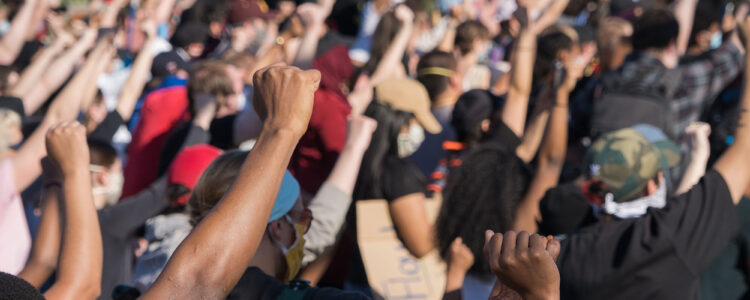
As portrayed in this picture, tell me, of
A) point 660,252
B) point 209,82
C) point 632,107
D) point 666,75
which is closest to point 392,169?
point 660,252

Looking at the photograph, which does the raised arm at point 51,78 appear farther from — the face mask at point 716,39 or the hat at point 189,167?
the face mask at point 716,39

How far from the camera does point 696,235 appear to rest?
279 cm

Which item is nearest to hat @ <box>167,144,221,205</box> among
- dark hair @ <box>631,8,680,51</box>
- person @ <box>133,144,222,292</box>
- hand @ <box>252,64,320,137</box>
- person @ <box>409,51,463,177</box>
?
person @ <box>133,144,222,292</box>

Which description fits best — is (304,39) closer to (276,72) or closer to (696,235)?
(696,235)

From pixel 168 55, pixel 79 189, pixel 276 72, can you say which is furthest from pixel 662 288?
pixel 168 55

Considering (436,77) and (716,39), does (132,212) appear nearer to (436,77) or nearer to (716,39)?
(436,77)

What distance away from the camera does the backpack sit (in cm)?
448

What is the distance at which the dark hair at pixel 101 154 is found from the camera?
418 cm

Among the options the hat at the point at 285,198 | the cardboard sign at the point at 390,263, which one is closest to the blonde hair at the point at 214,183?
the hat at the point at 285,198

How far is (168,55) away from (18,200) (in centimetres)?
372

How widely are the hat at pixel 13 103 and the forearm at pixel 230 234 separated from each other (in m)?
3.65

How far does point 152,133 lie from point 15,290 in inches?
152

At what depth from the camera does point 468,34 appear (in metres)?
6.70

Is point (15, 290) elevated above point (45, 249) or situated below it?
above
